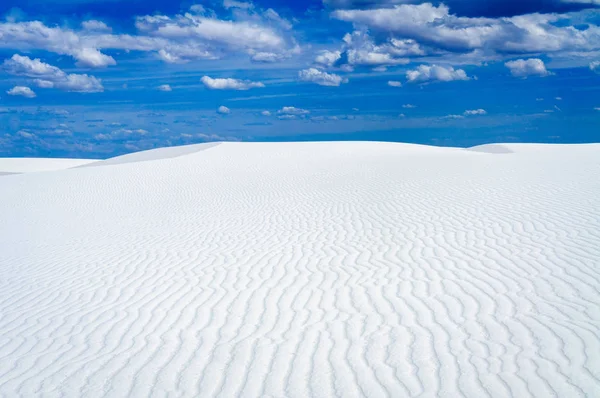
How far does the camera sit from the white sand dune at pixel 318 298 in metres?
4.63

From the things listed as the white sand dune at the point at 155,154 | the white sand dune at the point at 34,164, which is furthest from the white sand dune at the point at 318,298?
the white sand dune at the point at 34,164

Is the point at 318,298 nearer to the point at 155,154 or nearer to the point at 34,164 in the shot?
the point at 155,154

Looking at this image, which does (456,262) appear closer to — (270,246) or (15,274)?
(270,246)

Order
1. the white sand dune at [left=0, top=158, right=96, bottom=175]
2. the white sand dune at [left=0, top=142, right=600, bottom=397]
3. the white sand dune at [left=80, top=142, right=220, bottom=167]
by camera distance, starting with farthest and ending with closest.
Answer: the white sand dune at [left=0, top=158, right=96, bottom=175]
the white sand dune at [left=80, top=142, right=220, bottom=167]
the white sand dune at [left=0, top=142, right=600, bottom=397]

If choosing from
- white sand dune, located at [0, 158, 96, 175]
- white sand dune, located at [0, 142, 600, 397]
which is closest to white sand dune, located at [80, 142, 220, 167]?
white sand dune, located at [0, 158, 96, 175]

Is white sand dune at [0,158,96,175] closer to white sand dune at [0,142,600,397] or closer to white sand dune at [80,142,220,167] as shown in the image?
white sand dune at [80,142,220,167]

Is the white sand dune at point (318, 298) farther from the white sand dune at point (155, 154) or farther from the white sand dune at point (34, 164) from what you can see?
the white sand dune at point (34, 164)

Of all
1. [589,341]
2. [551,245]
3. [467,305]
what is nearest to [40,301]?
[467,305]

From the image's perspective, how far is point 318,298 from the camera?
6805mm

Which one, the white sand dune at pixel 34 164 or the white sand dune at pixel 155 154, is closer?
the white sand dune at pixel 155 154

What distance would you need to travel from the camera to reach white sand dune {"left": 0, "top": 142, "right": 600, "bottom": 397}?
4.63 m

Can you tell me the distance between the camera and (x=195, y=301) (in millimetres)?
7020

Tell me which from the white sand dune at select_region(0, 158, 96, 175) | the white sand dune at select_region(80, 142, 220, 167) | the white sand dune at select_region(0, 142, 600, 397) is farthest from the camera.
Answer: the white sand dune at select_region(0, 158, 96, 175)

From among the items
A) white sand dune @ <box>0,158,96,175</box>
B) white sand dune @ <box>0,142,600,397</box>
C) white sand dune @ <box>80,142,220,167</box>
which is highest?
white sand dune @ <box>0,142,600,397</box>
